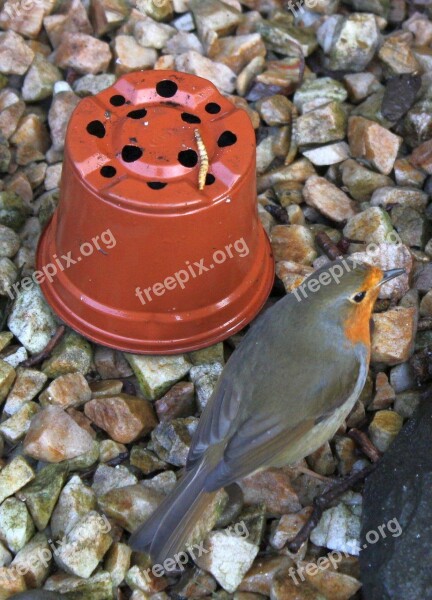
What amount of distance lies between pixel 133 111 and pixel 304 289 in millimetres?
776

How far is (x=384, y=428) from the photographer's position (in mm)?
2943

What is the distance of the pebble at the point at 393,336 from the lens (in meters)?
3.07

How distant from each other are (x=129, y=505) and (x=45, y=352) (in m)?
0.63

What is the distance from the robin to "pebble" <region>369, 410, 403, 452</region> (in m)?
0.16

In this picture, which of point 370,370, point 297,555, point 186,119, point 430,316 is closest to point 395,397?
point 370,370

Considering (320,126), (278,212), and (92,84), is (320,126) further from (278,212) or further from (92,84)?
(92,84)

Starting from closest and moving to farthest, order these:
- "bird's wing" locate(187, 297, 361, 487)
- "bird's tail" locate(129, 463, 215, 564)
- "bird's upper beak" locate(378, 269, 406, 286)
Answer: "bird's tail" locate(129, 463, 215, 564)
"bird's wing" locate(187, 297, 361, 487)
"bird's upper beak" locate(378, 269, 406, 286)

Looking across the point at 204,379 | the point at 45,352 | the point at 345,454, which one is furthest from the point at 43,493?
the point at 345,454

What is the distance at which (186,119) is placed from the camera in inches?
119

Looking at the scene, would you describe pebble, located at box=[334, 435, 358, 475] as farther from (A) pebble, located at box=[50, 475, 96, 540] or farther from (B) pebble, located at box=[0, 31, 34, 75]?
(B) pebble, located at box=[0, 31, 34, 75]

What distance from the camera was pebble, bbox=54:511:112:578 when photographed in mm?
2639

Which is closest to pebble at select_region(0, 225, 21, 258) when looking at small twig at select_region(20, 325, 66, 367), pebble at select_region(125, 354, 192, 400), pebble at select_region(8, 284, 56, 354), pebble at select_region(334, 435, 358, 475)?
pebble at select_region(8, 284, 56, 354)

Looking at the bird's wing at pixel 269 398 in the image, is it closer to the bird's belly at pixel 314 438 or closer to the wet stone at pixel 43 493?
the bird's belly at pixel 314 438

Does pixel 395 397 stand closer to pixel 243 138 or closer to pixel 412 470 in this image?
pixel 412 470
